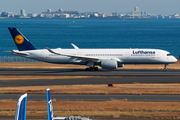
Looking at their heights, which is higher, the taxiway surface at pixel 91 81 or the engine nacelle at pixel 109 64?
the engine nacelle at pixel 109 64

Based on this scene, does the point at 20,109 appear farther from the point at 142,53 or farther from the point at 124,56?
the point at 142,53

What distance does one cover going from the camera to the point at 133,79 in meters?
47.3

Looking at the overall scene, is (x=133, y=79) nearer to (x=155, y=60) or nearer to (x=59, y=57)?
(x=155, y=60)

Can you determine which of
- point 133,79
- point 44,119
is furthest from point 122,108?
point 133,79

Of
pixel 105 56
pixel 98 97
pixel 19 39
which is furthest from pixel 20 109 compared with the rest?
pixel 19 39

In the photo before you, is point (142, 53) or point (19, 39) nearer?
point (142, 53)

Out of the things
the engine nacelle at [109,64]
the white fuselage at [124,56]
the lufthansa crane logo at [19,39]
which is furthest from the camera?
the lufthansa crane logo at [19,39]

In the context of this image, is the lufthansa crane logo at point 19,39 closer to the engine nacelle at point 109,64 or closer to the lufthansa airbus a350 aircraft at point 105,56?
the lufthansa airbus a350 aircraft at point 105,56

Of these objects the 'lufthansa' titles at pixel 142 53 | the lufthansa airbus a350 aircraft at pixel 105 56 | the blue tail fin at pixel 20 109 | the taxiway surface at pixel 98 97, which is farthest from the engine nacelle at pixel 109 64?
the blue tail fin at pixel 20 109

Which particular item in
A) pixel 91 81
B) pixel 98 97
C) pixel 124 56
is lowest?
pixel 91 81

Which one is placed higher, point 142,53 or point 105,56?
point 142,53

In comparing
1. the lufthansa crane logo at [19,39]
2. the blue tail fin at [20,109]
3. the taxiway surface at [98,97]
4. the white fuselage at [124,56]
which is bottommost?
the taxiway surface at [98,97]

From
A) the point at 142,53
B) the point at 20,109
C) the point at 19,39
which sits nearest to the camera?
the point at 20,109

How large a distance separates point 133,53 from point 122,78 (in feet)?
33.2
